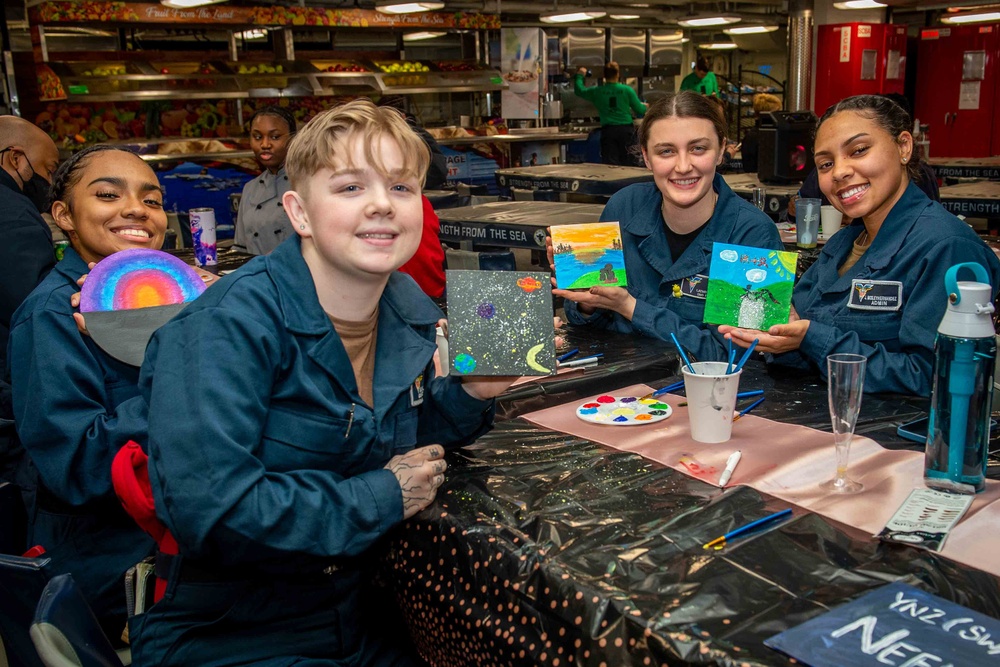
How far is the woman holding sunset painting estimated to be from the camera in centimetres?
271

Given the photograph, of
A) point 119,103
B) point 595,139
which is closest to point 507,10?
point 595,139

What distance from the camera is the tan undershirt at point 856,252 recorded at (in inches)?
94.6

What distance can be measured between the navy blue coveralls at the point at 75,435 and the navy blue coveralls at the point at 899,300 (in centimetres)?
163

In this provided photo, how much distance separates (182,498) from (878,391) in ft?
5.09

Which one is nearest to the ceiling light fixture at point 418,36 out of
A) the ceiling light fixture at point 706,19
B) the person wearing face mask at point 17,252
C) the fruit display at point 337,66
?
the fruit display at point 337,66

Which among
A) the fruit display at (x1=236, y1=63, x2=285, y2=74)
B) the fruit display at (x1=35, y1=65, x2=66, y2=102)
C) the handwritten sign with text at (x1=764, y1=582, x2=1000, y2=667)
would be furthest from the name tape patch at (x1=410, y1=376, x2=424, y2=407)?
the fruit display at (x1=236, y1=63, x2=285, y2=74)

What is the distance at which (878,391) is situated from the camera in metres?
2.05

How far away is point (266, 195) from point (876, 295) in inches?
134

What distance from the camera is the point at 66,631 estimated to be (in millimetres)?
1161

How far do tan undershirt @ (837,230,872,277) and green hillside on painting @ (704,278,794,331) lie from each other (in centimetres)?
50

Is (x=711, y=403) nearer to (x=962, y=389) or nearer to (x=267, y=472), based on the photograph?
(x=962, y=389)

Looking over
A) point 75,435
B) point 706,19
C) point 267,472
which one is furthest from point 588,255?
point 706,19

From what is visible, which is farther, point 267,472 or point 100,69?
point 100,69

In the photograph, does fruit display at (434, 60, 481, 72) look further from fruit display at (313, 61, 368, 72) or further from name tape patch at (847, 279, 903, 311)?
name tape patch at (847, 279, 903, 311)
